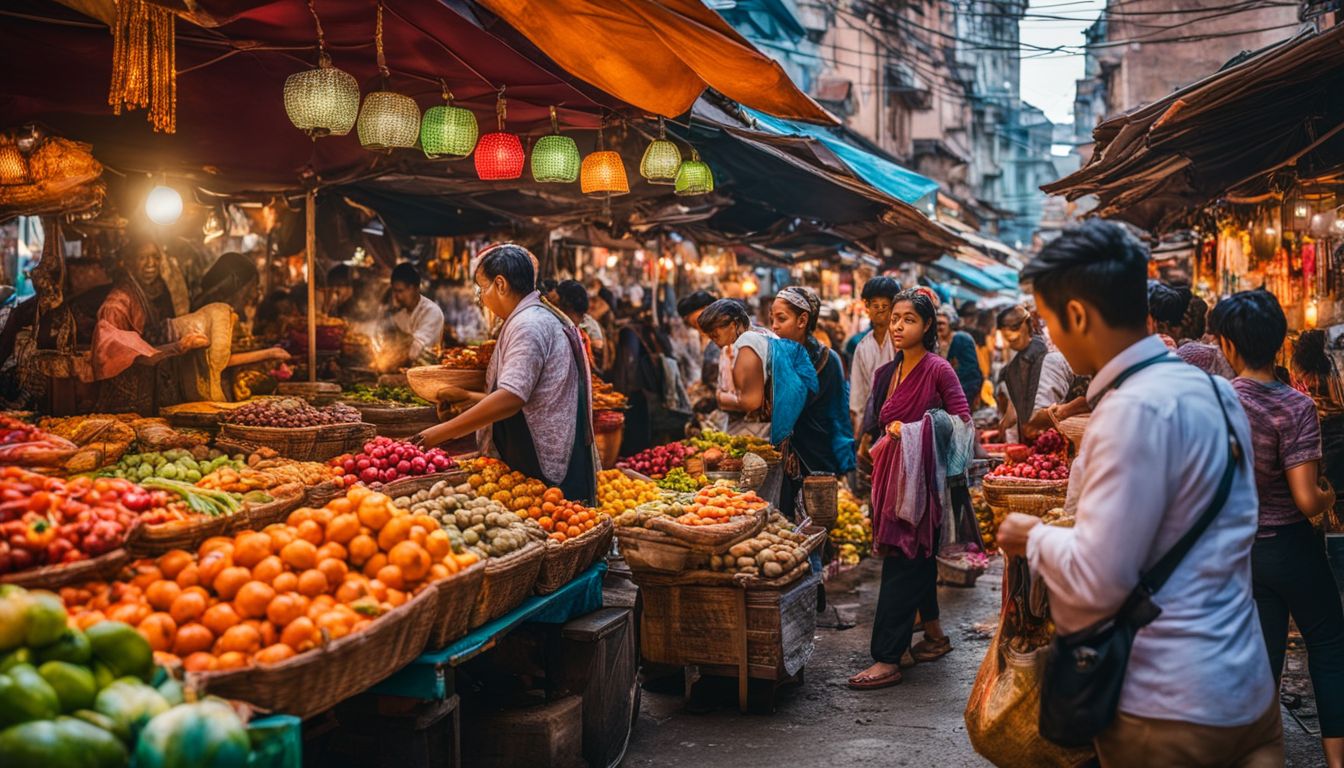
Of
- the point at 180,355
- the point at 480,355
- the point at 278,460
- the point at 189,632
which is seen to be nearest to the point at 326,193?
the point at 180,355

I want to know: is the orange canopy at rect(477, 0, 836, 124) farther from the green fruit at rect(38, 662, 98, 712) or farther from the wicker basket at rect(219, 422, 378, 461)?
the green fruit at rect(38, 662, 98, 712)

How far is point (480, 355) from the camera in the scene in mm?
6578

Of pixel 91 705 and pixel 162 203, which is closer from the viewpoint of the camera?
pixel 91 705

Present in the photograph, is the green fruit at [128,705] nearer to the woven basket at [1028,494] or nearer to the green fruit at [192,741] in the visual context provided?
the green fruit at [192,741]

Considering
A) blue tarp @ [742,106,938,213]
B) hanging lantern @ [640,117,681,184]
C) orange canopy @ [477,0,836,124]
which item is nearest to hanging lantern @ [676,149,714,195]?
hanging lantern @ [640,117,681,184]

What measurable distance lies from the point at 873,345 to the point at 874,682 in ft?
13.3

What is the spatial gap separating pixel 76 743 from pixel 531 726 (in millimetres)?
2300

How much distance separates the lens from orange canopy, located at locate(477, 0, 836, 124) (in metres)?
4.86

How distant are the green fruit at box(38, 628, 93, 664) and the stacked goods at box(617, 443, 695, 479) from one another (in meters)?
5.65

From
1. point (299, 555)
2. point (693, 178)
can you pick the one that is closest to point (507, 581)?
point (299, 555)

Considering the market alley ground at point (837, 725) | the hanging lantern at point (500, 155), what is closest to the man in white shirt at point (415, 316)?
the hanging lantern at point (500, 155)

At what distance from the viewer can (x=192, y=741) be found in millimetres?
2330

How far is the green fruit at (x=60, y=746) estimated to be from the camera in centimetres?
212

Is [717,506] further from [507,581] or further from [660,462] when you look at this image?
Result: [660,462]
